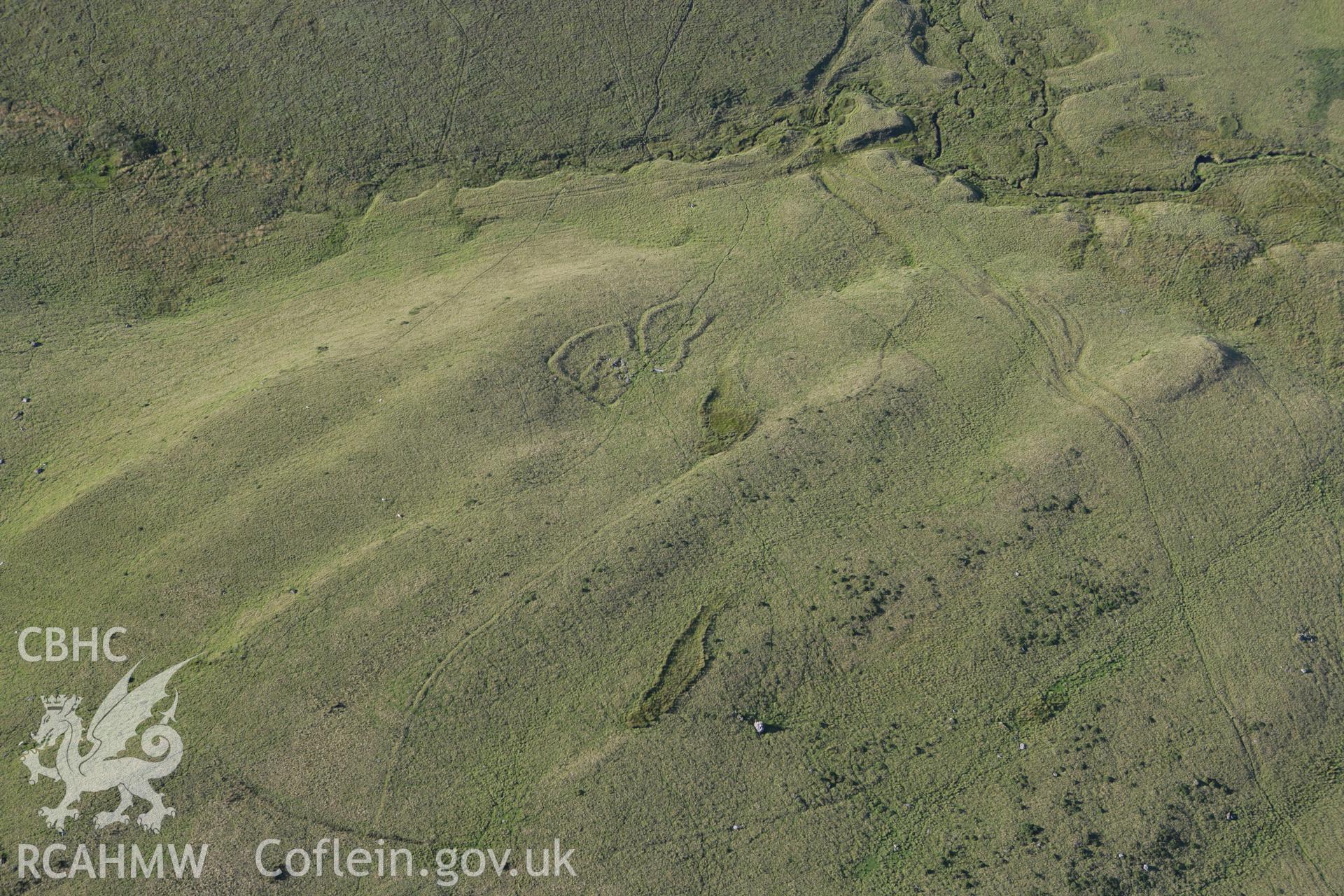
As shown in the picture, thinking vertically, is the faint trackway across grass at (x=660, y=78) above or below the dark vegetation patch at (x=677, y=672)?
above

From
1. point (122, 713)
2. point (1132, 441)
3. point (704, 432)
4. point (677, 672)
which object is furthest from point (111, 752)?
point (1132, 441)

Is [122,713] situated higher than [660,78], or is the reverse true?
[660,78]

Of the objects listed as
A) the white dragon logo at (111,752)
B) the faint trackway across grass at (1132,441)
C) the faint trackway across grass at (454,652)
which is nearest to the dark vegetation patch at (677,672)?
the faint trackway across grass at (454,652)

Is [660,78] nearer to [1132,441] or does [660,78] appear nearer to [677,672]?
[1132,441]

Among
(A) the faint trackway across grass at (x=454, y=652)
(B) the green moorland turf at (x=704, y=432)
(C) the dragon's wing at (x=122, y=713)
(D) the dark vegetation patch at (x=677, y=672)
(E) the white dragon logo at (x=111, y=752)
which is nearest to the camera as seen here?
(E) the white dragon logo at (x=111, y=752)

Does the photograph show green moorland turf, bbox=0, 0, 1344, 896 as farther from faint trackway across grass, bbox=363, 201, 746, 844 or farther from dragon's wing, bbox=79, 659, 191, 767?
dragon's wing, bbox=79, 659, 191, 767

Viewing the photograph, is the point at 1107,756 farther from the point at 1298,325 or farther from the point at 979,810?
the point at 1298,325

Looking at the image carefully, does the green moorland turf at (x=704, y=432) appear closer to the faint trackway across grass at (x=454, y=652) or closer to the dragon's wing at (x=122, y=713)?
the faint trackway across grass at (x=454, y=652)
